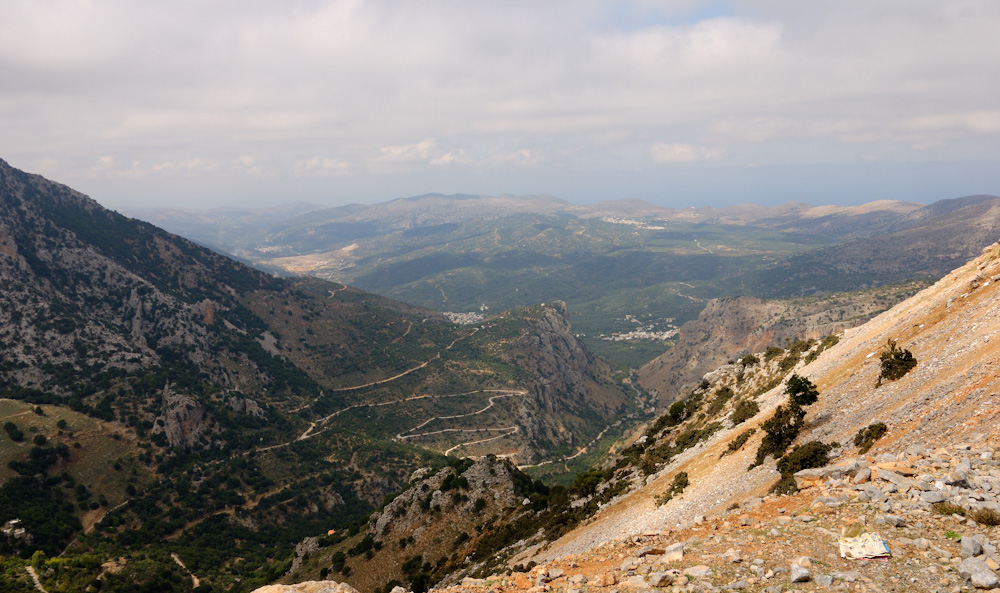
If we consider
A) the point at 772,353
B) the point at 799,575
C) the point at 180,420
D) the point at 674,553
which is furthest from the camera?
the point at 180,420

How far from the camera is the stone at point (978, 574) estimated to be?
13.2 m

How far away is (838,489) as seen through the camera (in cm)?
2089

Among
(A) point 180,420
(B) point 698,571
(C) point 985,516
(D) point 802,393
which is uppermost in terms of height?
(C) point 985,516

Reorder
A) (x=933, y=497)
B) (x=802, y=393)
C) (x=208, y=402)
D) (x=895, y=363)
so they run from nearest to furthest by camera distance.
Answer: (x=933, y=497) < (x=895, y=363) < (x=802, y=393) < (x=208, y=402)

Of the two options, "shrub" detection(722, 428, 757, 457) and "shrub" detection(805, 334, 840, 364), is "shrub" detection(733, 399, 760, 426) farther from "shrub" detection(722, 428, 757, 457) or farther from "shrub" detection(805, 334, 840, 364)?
"shrub" detection(805, 334, 840, 364)

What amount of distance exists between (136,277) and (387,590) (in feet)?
416

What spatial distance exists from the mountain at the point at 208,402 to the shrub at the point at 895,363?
67.5 meters

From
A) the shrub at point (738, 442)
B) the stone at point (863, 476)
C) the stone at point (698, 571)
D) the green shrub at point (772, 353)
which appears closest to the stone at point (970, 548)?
the stone at point (863, 476)

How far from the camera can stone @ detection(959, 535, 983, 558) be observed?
14453 millimetres

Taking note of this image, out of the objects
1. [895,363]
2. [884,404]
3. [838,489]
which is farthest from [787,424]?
[838,489]

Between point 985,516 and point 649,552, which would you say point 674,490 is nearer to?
point 649,552

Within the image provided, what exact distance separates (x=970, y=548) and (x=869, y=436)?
41.3 feet

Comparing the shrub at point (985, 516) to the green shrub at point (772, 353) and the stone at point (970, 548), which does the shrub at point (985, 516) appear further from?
the green shrub at point (772, 353)

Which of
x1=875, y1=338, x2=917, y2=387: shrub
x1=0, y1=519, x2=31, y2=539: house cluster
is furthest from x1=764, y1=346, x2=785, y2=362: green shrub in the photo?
x1=0, y1=519, x2=31, y2=539: house cluster
